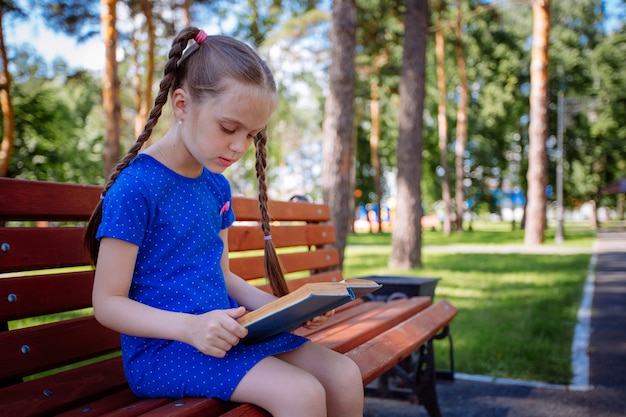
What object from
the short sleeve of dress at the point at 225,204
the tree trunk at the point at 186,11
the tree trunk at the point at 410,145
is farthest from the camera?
the tree trunk at the point at 186,11

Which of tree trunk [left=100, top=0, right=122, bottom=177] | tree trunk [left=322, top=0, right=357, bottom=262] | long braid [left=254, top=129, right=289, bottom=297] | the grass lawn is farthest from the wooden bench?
tree trunk [left=100, top=0, right=122, bottom=177]

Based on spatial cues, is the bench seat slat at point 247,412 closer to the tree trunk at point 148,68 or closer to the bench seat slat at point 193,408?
the bench seat slat at point 193,408

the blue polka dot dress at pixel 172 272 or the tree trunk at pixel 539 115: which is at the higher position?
the tree trunk at pixel 539 115

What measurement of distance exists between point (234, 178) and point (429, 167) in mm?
12902

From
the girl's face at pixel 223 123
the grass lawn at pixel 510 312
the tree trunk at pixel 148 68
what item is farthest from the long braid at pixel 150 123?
the tree trunk at pixel 148 68

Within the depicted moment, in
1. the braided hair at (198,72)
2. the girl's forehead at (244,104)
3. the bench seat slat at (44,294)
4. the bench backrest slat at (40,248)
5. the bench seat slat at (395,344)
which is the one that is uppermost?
the braided hair at (198,72)

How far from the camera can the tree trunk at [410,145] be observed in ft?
35.1

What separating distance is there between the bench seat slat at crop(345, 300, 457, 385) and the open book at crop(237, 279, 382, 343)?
1.63ft

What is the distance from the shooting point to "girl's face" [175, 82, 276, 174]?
1.79 metres

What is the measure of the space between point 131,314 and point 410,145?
31.2 feet

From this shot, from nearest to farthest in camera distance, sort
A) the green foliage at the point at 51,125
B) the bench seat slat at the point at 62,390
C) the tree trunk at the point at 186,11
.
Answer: the bench seat slat at the point at 62,390
the tree trunk at the point at 186,11
the green foliage at the point at 51,125

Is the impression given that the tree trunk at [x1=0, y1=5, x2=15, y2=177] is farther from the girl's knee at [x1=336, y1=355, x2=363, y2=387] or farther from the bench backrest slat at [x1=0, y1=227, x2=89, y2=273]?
the girl's knee at [x1=336, y1=355, x2=363, y2=387]

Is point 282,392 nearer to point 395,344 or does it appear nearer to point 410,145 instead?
point 395,344

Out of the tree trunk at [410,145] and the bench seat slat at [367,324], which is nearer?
the bench seat slat at [367,324]
